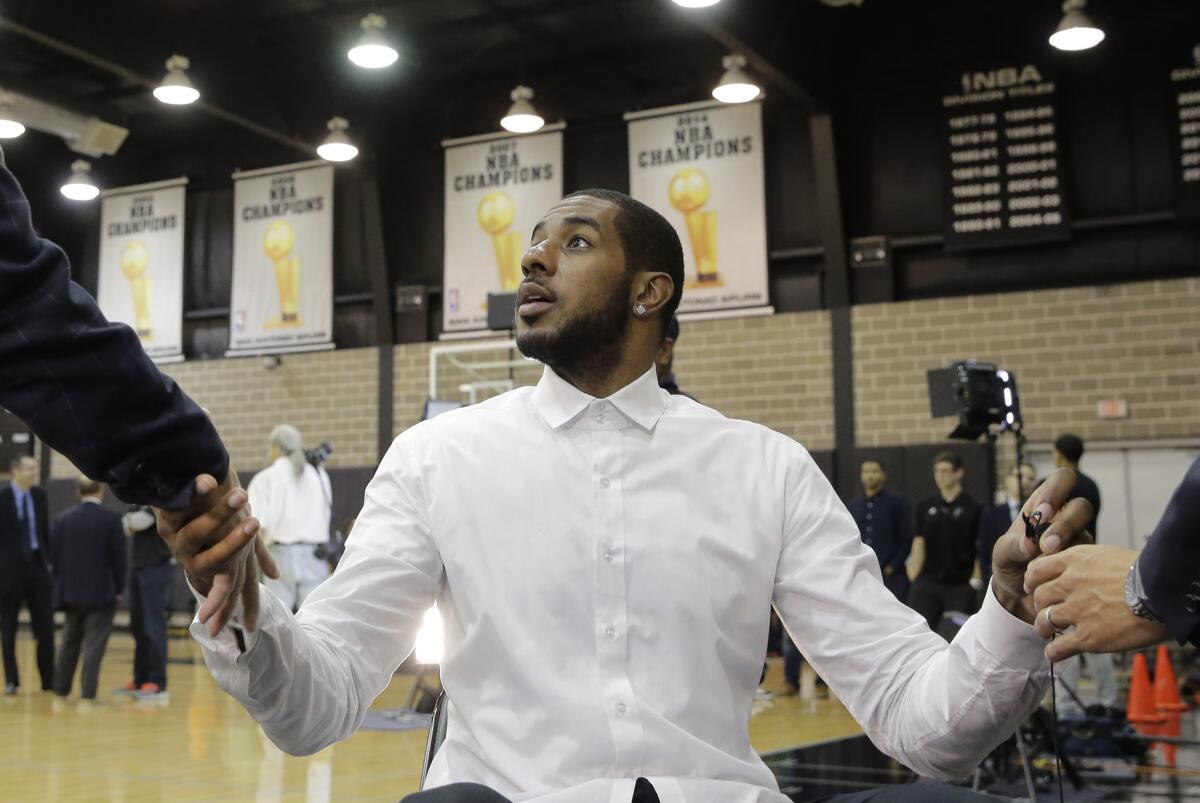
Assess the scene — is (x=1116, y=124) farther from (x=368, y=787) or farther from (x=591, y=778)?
(x=591, y=778)

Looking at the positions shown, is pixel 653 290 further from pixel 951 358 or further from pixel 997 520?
pixel 951 358

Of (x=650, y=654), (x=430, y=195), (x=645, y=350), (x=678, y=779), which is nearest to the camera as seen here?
(x=678, y=779)

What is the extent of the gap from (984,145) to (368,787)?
27.9ft

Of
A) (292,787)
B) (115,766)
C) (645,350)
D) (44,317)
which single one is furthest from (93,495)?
(44,317)

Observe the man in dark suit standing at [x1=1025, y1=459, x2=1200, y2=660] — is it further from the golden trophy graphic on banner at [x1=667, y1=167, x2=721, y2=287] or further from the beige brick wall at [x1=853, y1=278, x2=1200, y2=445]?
the golden trophy graphic on banner at [x1=667, y1=167, x2=721, y2=287]

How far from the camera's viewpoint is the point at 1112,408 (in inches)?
437

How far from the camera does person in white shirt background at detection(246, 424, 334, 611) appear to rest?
8.46 metres

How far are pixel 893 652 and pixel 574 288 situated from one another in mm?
799

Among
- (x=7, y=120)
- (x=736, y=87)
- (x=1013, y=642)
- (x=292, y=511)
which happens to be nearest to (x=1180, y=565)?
(x=1013, y=642)

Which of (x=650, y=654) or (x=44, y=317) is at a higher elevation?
(x=44, y=317)

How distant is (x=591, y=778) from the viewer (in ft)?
5.92

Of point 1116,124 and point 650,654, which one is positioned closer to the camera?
point 650,654

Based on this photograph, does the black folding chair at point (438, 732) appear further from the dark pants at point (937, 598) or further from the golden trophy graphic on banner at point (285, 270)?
the golden trophy graphic on banner at point (285, 270)

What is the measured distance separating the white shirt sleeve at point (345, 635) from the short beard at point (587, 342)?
30cm
